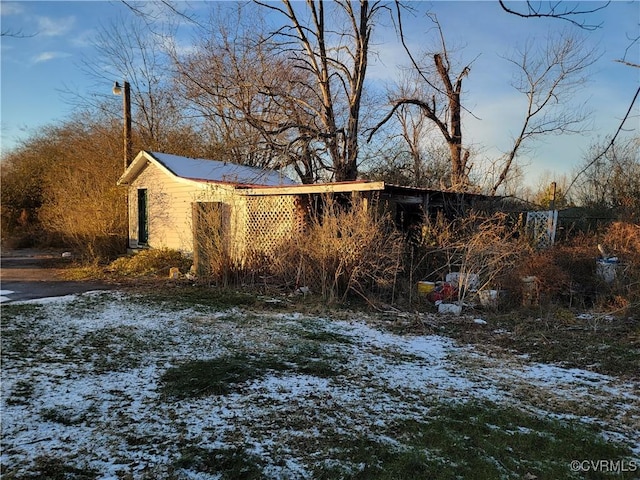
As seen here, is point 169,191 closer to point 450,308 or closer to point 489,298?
point 450,308

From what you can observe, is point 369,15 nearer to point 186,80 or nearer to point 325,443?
point 186,80

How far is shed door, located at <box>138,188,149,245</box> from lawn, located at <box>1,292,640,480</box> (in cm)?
948

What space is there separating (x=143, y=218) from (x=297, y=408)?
13619mm

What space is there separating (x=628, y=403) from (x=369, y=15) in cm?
1463

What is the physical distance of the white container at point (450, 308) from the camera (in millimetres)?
7133

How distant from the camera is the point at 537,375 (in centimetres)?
439

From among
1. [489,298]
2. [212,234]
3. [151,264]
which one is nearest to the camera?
[489,298]

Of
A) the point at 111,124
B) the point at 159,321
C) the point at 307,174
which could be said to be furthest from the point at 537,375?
the point at 111,124

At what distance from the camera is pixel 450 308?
7.20m

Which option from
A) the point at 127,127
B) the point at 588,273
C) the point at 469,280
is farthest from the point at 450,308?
the point at 127,127

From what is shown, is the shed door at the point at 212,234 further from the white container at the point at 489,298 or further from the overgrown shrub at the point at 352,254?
the white container at the point at 489,298
